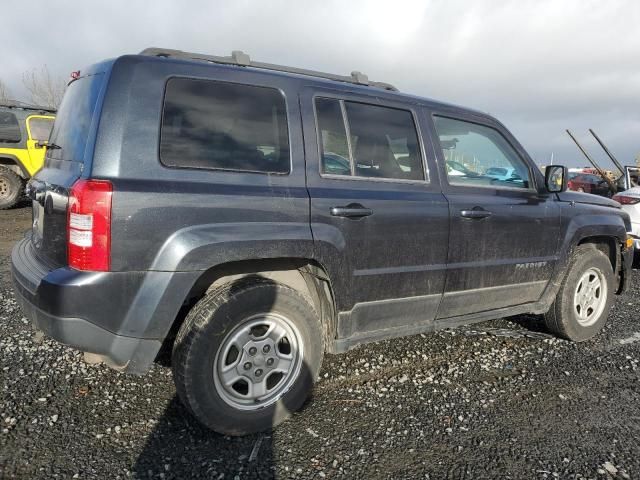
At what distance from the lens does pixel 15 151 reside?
11445 millimetres

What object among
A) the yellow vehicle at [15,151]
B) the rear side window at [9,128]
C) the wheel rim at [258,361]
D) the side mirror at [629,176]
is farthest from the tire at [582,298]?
the rear side window at [9,128]

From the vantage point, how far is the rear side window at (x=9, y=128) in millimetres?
11430

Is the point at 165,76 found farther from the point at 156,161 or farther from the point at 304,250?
the point at 304,250

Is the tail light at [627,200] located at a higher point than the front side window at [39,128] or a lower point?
lower

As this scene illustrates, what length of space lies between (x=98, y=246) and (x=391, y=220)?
5.44ft

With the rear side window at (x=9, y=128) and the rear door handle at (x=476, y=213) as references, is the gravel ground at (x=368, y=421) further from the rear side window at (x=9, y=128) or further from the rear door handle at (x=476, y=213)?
the rear side window at (x=9, y=128)

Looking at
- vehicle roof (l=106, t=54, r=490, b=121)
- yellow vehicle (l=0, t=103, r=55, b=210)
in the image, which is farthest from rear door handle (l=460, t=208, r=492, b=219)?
yellow vehicle (l=0, t=103, r=55, b=210)

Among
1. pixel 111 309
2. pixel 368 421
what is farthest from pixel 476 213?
pixel 111 309

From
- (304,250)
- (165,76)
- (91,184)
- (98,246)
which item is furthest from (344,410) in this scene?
(165,76)

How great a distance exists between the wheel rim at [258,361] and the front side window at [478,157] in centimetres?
157

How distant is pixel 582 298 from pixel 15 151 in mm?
11716

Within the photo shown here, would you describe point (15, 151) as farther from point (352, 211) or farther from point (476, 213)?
point (476, 213)

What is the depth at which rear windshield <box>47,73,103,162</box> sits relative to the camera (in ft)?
8.44

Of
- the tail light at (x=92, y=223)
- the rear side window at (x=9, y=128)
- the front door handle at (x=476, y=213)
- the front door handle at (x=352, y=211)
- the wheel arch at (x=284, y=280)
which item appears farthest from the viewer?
the rear side window at (x=9, y=128)
